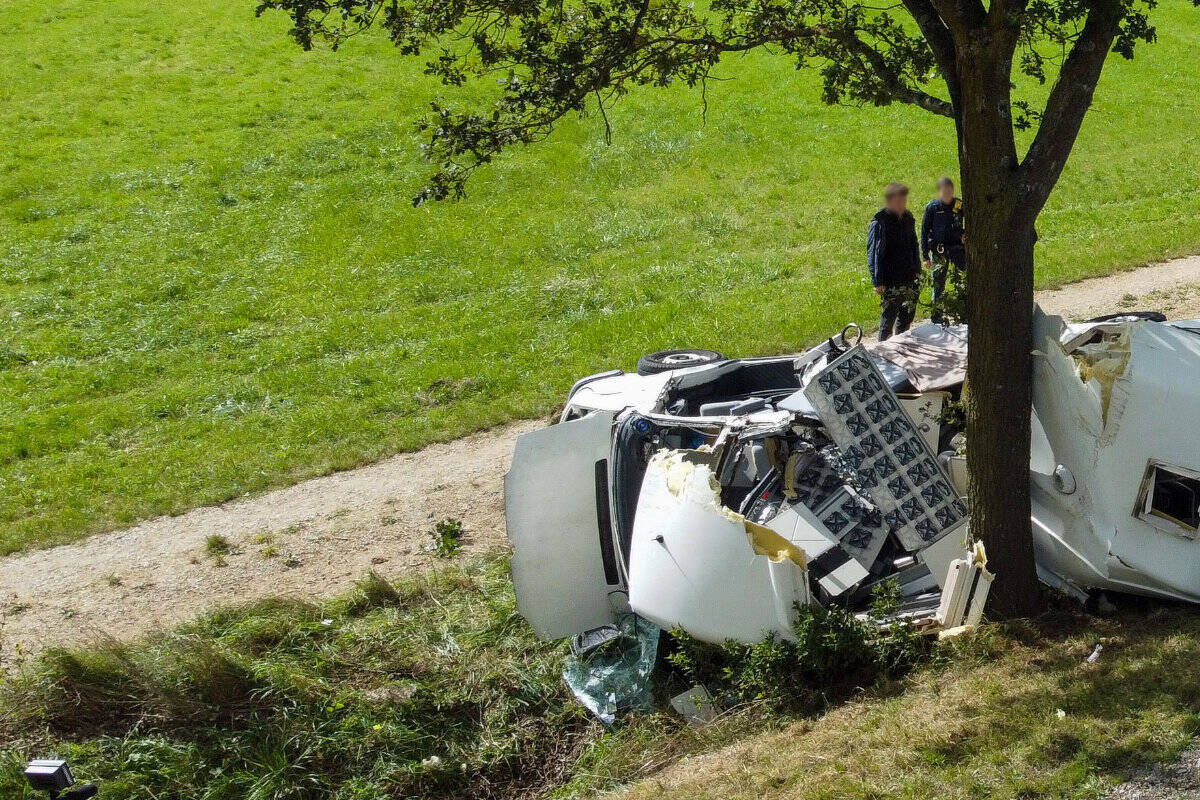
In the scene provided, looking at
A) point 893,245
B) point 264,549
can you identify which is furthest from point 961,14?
point 264,549

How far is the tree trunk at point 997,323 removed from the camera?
5543 millimetres

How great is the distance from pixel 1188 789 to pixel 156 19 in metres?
29.4

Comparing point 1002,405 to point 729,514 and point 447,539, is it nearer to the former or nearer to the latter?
point 729,514

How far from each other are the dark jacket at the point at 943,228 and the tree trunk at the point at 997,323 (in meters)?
5.10

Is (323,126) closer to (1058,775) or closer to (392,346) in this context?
(392,346)

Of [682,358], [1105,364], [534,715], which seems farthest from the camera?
[682,358]

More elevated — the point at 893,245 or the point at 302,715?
the point at 893,245

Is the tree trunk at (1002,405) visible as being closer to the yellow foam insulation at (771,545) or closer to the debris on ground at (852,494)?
the debris on ground at (852,494)

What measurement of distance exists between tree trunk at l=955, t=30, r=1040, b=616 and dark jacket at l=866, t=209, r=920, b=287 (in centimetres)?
459

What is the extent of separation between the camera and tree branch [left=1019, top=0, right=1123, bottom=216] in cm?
554

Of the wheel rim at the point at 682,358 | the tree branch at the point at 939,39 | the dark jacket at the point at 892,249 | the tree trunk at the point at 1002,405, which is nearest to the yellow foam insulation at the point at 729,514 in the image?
the tree trunk at the point at 1002,405

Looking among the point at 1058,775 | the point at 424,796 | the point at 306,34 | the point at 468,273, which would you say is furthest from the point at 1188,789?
the point at 468,273

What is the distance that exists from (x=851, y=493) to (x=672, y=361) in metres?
3.18

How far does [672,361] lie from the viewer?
31.0ft
